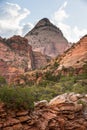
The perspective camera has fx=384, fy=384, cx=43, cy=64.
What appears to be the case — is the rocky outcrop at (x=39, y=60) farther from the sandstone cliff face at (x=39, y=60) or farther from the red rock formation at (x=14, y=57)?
the red rock formation at (x=14, y=57)

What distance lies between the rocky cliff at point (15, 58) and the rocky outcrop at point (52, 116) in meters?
82.9

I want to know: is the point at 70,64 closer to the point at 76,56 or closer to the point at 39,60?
the point at 76,56

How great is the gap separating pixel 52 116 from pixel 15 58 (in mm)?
105623

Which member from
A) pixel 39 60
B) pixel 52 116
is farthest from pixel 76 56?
pixel 39 60

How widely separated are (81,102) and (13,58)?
102 meters

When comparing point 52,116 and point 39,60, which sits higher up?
point 39,60

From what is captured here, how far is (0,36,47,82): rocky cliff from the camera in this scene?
139 metres

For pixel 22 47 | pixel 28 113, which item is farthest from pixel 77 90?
pixel 22 47

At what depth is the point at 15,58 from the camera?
500ft

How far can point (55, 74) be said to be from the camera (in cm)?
10194

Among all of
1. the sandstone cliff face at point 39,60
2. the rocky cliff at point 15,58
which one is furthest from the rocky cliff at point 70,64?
the sandstone cliff face at point 39,60

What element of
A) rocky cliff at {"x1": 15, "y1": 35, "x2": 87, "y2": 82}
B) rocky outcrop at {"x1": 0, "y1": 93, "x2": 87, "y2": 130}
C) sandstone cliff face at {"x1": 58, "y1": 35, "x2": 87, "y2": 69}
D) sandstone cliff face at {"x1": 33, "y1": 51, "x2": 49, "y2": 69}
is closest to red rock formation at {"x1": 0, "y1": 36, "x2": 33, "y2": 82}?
sandstone cliff face at {"x1": 33, "y1": 51, "x2": 49, "y2": 69}

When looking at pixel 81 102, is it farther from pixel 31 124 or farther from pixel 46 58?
pixel 46 58

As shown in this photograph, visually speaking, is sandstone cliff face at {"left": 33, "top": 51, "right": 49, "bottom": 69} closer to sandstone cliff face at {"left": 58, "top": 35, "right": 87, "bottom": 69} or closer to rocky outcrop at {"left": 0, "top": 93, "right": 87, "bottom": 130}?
sandstone cliff face at {"left": 58, "top": 35, "right": 87, "bottom": 69}
